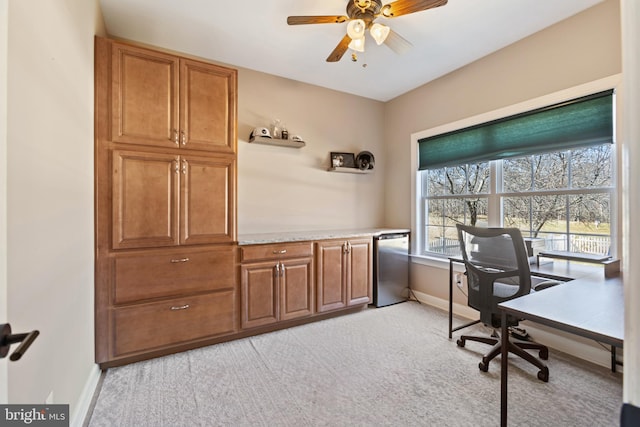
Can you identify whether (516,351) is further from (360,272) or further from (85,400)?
(85,400)

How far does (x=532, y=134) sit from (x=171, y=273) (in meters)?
3.42

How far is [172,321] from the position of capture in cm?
227

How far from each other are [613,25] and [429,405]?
303cm

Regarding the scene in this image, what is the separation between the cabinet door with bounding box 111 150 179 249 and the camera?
2.08 meters

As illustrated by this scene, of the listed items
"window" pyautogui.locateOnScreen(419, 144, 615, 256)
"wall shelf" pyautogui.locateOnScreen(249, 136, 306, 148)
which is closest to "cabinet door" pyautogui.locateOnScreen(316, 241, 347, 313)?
"wall shelf" pyautogui.locateOnScreen(249, 136, 306, 148)

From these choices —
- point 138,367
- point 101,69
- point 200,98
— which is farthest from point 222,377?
point 101,69

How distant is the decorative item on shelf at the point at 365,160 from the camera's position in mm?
3852

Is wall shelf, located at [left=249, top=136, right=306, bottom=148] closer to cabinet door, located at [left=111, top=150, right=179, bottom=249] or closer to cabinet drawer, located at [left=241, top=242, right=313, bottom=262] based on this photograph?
cabinet door, located at [left=111, top=150, right=179, bottom=249]

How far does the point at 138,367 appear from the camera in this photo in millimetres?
2141

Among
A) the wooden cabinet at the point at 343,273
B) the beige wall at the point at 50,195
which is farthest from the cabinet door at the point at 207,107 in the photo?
the wooden cabinet at the point at 343,273

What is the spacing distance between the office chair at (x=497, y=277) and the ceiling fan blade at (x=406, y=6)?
156 cm

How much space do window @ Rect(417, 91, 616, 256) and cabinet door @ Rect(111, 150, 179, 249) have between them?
2957mm

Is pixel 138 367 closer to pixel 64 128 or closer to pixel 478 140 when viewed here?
pixel 64 128

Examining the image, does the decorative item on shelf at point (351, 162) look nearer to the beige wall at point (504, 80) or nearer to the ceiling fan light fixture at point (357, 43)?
the beige wall at point (504, 80)
